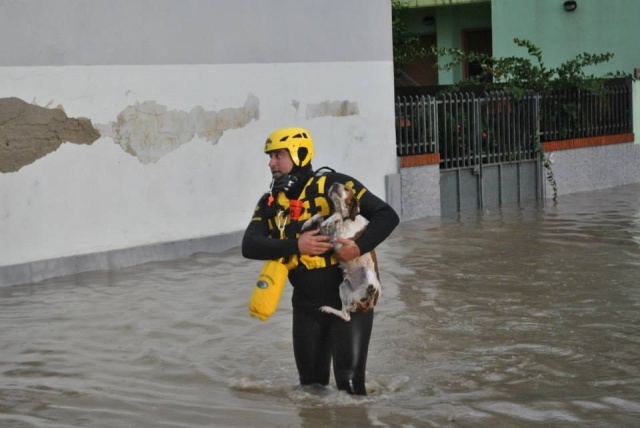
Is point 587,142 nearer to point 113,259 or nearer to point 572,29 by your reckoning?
point 572,29

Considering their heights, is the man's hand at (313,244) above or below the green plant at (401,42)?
below

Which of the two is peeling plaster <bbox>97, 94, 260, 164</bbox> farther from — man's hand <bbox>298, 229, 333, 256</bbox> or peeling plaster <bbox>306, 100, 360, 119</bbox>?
man's hand <bbox>298, 229, 333, 256</bbox>

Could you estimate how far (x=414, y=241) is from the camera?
14.7 metres

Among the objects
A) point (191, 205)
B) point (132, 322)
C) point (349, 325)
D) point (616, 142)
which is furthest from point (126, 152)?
point (616, 142)

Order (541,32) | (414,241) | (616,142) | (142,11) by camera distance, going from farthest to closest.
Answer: (541,32) → (616,142) → (414,241) → (142,11)

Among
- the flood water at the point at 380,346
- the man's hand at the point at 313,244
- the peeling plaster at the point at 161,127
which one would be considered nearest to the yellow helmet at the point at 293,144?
the man's hand at the point at 313,244

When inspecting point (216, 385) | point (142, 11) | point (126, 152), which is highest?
point (142, 11)

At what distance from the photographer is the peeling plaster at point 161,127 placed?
13094mm

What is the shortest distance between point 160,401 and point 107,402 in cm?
32

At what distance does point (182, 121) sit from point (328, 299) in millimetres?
7260

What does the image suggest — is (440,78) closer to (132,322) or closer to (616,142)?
(616,142)

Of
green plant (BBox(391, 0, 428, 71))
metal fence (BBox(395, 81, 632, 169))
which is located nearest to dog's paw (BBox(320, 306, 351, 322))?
metal fence (BBox(395, 81, 632, 169))

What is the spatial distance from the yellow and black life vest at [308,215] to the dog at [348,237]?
56 mm

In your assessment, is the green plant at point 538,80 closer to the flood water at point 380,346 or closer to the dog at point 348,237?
the flood water at point 380,346
